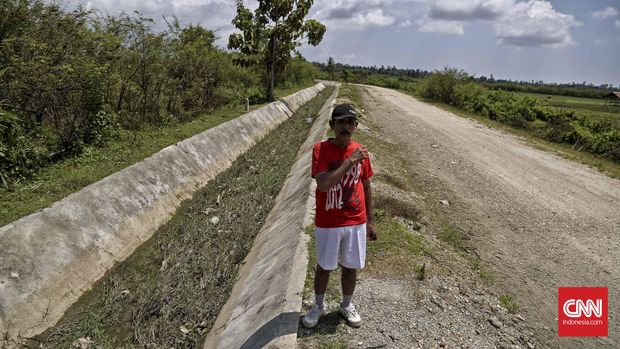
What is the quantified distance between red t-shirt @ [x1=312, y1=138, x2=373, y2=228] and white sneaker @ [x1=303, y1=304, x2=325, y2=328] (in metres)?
1.01

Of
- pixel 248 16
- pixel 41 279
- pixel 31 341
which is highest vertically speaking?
pixel 248 16

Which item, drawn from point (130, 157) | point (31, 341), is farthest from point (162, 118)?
point (31, 341)

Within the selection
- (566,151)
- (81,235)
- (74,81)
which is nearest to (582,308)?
(81,235)

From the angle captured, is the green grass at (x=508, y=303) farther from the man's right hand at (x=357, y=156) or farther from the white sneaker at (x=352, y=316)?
the man's right hand at (x=357, y=156)

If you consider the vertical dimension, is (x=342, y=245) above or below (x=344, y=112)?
below

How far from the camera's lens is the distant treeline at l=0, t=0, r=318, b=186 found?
791 cm

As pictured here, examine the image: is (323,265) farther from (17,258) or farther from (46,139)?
(46,139)

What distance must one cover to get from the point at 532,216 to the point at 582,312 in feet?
11.7

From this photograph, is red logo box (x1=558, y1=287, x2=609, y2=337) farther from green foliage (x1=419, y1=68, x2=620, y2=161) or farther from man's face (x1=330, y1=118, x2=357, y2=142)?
green foliage (x1=419, y1=68, x2=620, y2=161)

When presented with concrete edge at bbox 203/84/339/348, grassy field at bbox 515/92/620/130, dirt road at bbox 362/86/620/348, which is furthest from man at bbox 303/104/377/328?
grassy field at bbox 515/92/620/130

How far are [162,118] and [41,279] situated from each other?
32.2ft

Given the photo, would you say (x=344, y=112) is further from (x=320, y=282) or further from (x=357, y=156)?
(x=320, y=282)

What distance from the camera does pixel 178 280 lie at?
6180mm

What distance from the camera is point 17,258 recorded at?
16.8 feet
